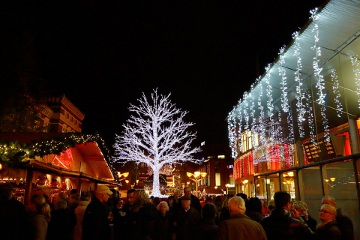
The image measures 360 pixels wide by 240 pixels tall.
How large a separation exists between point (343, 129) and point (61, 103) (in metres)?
44.8

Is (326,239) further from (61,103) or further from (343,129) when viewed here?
(61,103)

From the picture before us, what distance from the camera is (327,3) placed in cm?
886

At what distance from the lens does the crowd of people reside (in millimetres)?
4023

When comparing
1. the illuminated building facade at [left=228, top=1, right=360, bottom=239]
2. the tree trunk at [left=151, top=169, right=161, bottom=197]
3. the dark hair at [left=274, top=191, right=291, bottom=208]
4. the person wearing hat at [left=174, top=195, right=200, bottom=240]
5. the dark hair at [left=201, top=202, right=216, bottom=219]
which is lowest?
the person wearing hat at [left=174, top=195, right=200, bottom=240]

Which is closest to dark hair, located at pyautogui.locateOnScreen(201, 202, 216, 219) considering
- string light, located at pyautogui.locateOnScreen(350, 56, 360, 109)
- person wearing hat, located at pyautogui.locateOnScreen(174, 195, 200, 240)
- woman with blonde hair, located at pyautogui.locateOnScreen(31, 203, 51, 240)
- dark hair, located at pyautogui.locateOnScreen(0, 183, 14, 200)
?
person wearing hat, located at pyautogui.locateOnScreen(174, 195, 200, 240)

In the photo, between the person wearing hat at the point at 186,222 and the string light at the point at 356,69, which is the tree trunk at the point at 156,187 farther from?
the person wearing hat at the point at 186,222

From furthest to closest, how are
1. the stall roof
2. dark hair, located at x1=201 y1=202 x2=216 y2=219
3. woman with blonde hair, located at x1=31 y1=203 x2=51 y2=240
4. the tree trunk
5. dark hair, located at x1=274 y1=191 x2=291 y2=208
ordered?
the tree trunk → the stall roof → dark hair, located at x1=201 y1=202 x2=216 y2=219 → woman with blonde hair, located at x1=31 y1=203 x2=51 y2=240 → dark hair, located at x1=274 y1=191 x2=291 y2=208

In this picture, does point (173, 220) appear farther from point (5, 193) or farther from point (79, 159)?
point (79, 159)

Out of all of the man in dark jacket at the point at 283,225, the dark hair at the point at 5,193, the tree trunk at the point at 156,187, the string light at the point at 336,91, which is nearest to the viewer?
the man in dark jacket at the point at 283,225

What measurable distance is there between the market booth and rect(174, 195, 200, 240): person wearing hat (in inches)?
201

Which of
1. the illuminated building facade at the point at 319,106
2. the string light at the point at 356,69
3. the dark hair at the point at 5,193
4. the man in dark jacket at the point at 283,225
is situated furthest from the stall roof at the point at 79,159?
the string light at the point at 356,69

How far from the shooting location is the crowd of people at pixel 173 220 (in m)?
4.02

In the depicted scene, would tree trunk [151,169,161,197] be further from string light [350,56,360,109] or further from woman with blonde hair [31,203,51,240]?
woman with blonde hair [31,203,51,240]

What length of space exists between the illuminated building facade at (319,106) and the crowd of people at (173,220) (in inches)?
193
